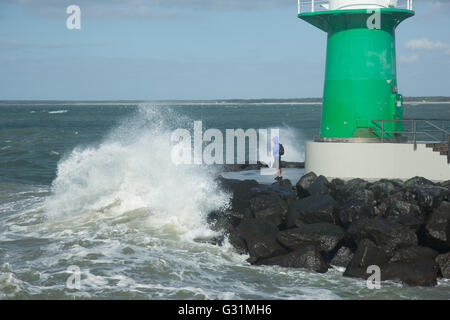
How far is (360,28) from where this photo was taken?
13688 mm

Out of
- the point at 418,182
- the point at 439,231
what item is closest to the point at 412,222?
the point at 439,231

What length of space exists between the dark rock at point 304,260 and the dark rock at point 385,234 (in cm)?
75

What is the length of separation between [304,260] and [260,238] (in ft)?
3.28

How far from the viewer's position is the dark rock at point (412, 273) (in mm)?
9578

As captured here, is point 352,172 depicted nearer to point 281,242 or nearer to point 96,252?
point 281,242

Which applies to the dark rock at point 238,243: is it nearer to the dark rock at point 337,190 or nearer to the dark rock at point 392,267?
the dark rock at point 392,267

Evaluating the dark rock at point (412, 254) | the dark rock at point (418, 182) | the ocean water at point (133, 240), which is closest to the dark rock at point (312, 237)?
the ocean water at point (133, 240)

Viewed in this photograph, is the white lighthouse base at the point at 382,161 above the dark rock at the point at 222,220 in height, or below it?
above

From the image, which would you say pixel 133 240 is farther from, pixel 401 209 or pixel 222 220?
pixel 401 209

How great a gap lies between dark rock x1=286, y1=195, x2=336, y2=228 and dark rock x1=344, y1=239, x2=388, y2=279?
1485 millimetres

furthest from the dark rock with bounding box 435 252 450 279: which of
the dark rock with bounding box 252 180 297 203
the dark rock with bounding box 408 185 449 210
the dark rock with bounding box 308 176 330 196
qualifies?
the dark rock with bounding box 252 180 297 203

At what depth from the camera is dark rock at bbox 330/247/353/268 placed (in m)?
10.6

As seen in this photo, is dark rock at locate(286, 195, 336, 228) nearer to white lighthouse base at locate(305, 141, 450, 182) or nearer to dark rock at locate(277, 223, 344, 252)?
dark rock at locate(277, 223, 344, 252)

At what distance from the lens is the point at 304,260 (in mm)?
10398
